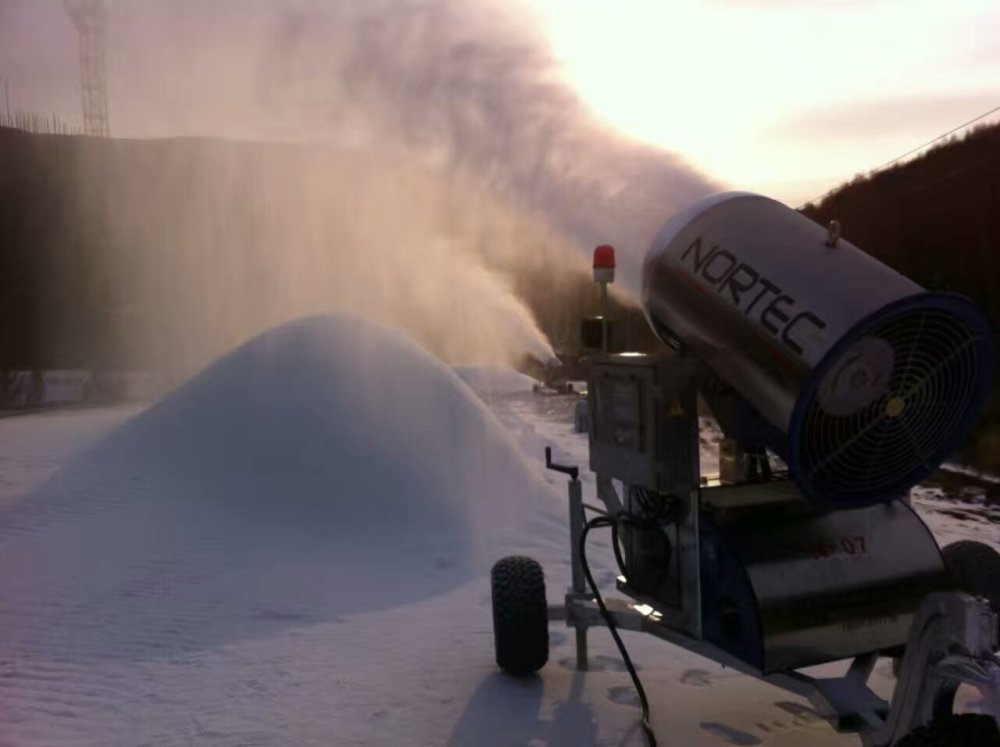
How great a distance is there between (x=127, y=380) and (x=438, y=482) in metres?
21.0

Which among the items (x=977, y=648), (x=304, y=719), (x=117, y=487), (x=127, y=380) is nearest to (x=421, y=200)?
(x=127, y=380)

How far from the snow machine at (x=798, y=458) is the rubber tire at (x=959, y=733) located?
7 centimetres

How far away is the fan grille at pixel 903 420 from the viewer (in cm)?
299

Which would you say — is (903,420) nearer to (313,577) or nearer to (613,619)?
(613,619)

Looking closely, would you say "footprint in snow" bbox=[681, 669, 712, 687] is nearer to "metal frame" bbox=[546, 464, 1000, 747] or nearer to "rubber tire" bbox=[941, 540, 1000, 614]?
"metal frame" bbox=[546, 464, 1000, 747]

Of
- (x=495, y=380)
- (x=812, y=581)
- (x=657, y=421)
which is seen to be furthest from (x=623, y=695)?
(x=495, y=380)

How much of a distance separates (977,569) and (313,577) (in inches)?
160

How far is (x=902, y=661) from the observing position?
2.80 meters

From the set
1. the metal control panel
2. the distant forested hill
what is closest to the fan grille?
the metal control panel

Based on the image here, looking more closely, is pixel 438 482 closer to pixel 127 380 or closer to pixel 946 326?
pixel 946 326

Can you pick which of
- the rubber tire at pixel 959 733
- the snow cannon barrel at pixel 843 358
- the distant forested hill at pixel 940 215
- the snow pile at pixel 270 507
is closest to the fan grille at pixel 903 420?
the snow cannon barrel at pixel 843 358

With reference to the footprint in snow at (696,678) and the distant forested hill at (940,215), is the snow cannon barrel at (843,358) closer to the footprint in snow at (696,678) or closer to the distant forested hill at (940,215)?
the footprint in snow at (696,678)

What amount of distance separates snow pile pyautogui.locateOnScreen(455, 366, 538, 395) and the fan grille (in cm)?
1828

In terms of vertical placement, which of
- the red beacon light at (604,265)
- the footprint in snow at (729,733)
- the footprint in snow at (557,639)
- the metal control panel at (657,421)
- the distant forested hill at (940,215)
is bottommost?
the footprint in snow at (557,639)
